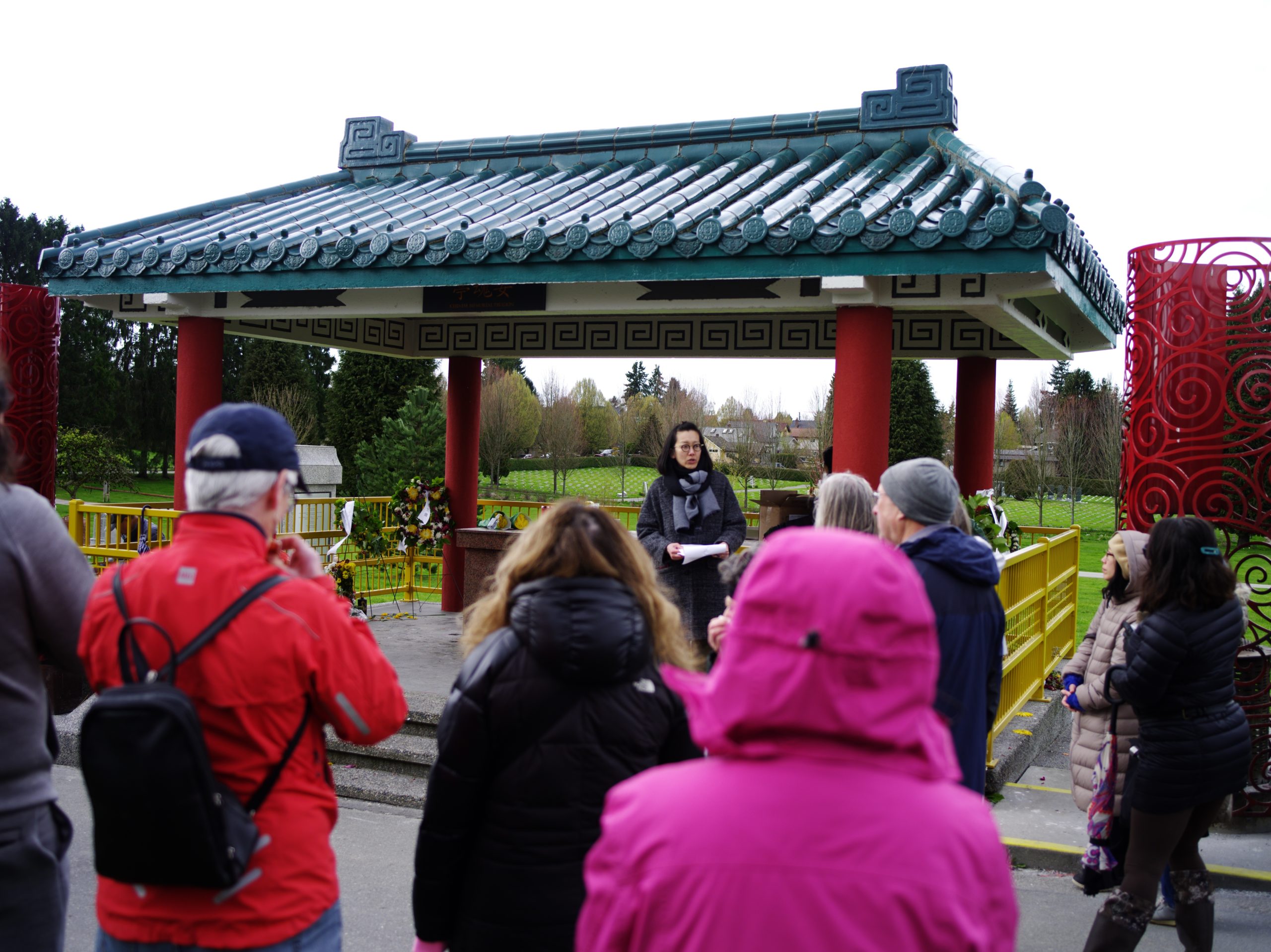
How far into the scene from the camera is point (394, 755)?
6.64 metres

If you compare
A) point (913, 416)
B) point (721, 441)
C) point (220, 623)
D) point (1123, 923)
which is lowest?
point (1123, 923)

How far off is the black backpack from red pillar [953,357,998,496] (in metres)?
8.38

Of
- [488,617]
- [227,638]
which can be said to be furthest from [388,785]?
[227,638]

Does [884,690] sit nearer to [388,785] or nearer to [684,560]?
[684,560]

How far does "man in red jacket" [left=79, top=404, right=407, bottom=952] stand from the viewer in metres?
2.12

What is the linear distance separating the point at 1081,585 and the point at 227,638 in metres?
20.0

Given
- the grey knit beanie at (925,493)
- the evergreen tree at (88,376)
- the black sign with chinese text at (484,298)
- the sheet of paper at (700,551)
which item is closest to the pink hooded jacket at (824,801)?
the grey knit beanie at (925,493)

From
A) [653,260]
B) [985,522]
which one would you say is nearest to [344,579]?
[653,260]

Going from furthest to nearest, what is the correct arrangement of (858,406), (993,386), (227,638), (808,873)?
(993,386) < (858,406) < (227,638) < (808,873)

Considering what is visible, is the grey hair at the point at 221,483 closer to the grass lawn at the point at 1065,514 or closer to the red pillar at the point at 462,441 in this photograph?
the red pillar at the point at 462,441

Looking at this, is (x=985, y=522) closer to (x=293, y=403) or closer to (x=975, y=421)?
(x=975, y=421)

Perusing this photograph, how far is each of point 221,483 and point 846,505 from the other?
2366mm

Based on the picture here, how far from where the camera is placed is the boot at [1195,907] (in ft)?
13.1

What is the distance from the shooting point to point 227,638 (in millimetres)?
2115
